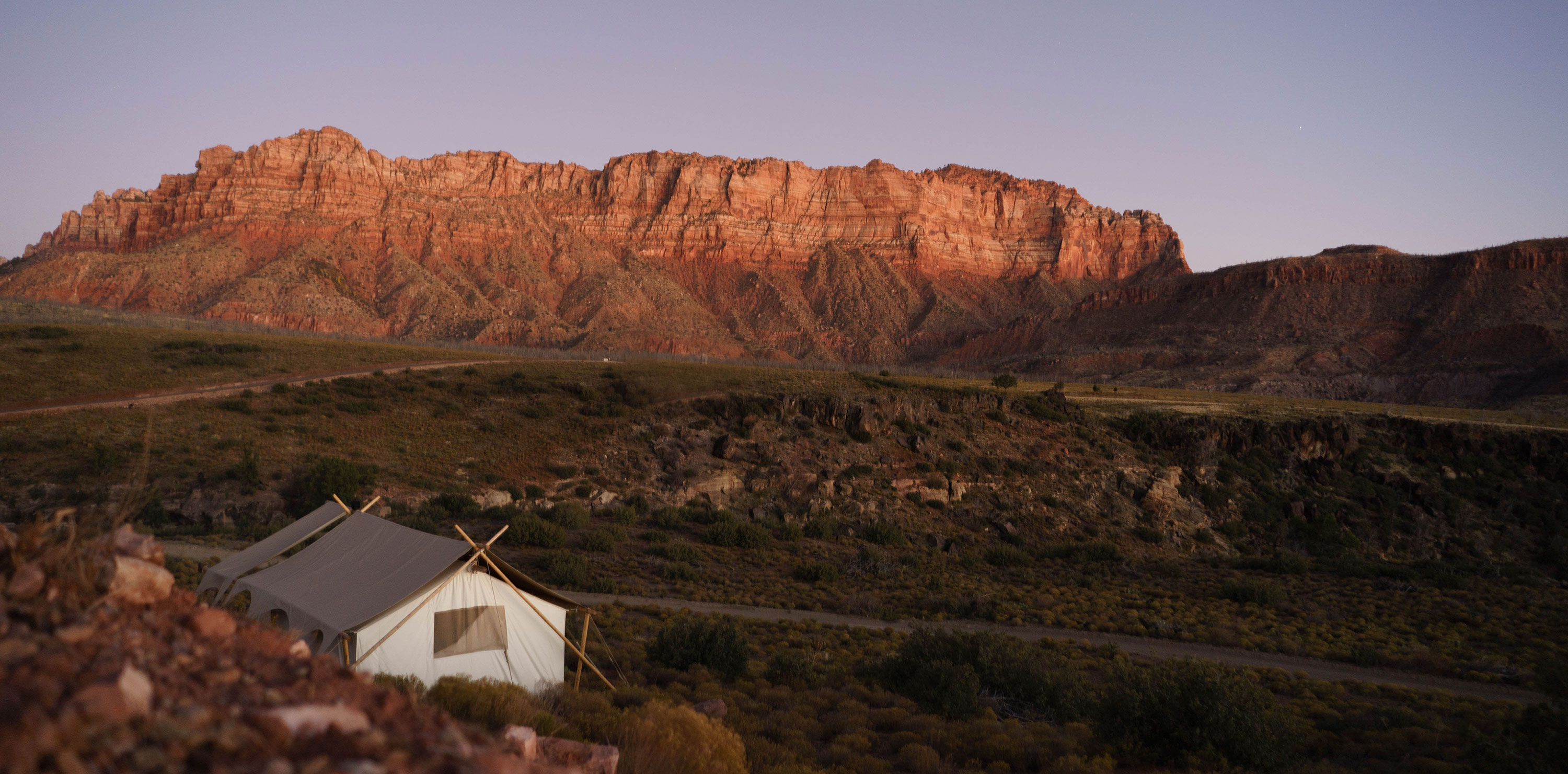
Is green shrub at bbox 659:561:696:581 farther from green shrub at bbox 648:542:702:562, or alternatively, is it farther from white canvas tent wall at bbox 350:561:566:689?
white canvas tent wall at bbox 350:561:566:689

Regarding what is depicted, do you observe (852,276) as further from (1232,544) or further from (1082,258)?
(1232,544)

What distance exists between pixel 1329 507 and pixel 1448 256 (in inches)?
3178

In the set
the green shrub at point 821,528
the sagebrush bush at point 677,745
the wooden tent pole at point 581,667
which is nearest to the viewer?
the sagebrush bush at point 677,745

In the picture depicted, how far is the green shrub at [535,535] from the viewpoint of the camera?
22.9m

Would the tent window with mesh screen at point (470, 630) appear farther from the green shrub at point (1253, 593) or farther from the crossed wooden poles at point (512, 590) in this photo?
the green shrub at point (1253, 593)

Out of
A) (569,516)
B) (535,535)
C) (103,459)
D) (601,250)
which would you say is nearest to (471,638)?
(535,535)

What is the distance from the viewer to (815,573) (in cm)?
2297

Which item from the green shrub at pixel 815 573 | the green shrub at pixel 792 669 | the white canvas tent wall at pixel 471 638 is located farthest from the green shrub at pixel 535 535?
the white canvas tent wall at pixel 471 638

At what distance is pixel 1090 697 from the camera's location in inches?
451

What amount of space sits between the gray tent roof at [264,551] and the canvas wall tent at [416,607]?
211mm

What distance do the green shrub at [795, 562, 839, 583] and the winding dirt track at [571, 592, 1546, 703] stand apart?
3.51 m

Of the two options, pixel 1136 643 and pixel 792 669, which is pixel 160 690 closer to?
pixel 792 669

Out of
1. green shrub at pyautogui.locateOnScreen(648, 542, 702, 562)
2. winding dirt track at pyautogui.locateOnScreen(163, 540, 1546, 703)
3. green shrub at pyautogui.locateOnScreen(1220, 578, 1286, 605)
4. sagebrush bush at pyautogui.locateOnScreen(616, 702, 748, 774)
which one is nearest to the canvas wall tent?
sagebrush bush at pyautogui.locateOnScreen(616, 702, 748, 774)

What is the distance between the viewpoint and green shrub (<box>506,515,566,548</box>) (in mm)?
22906
